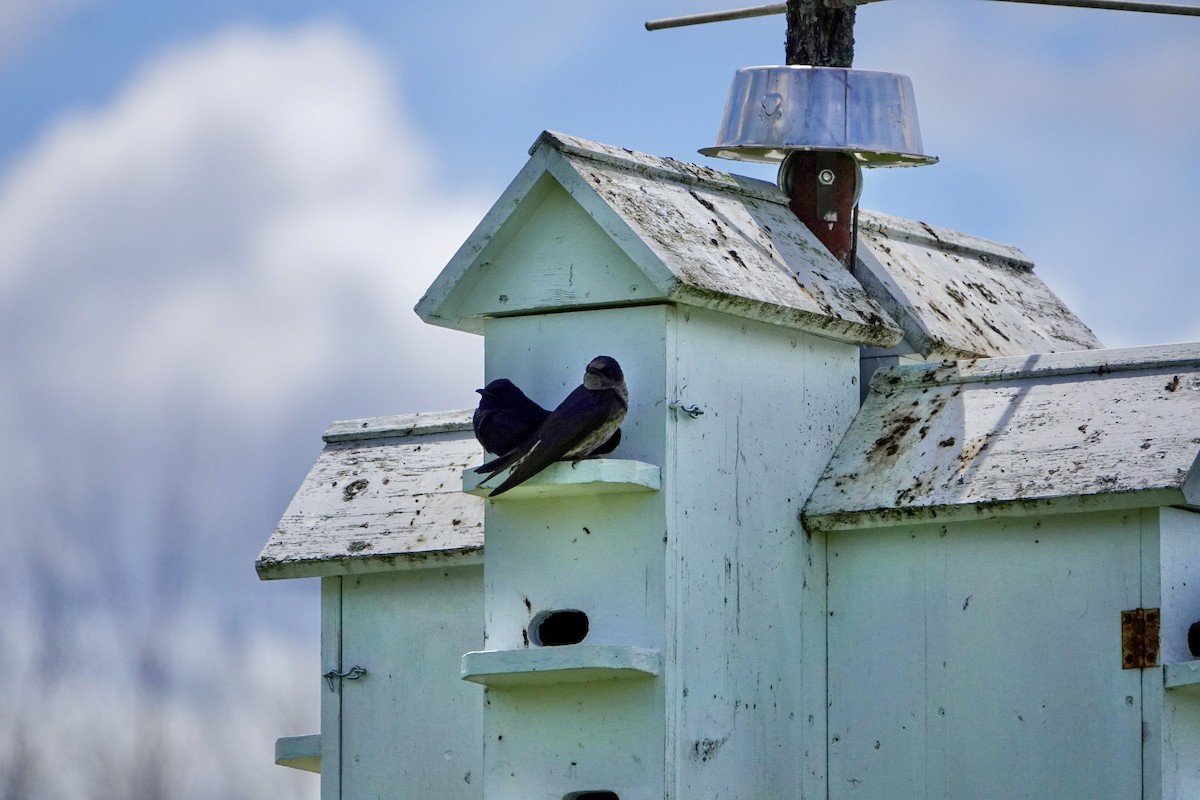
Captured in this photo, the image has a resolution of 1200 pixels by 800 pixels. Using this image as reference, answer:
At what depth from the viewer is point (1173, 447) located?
10.4m


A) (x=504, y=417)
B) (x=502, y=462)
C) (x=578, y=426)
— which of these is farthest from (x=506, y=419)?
(x=578, y=426)

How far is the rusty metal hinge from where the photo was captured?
10.2m

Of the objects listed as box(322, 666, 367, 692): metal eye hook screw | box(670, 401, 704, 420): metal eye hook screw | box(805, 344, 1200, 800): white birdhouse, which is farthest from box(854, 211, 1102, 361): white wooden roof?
box(322, 666, 367, 692): metal eye hook screw

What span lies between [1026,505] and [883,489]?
34.6 inches

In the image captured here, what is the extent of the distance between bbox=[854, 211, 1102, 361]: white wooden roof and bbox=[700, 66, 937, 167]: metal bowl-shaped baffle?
0.60m

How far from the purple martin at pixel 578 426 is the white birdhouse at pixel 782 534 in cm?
11

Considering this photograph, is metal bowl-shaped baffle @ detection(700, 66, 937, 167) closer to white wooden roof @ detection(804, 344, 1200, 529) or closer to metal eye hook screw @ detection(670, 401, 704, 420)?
white wooden roof @ detection(804, 344, 1200, 529)

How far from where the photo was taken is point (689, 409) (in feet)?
34.8

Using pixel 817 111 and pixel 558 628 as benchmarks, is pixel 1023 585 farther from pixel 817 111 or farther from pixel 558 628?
pixel 817 111

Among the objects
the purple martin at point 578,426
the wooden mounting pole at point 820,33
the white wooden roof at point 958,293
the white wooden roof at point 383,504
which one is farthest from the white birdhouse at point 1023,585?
the wooden mounting pole at point 820,33

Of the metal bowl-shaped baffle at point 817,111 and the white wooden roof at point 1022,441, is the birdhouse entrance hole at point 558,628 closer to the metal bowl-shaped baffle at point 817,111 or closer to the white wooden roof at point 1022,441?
the white wooden roof at point 1022,441

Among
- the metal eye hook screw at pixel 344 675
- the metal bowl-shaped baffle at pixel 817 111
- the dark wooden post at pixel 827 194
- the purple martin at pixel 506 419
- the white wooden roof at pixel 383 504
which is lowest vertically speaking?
the metal eye hook screw at pixel 344 675

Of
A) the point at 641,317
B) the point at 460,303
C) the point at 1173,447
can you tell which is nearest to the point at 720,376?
the point at 641,317

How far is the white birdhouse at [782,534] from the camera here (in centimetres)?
1034
